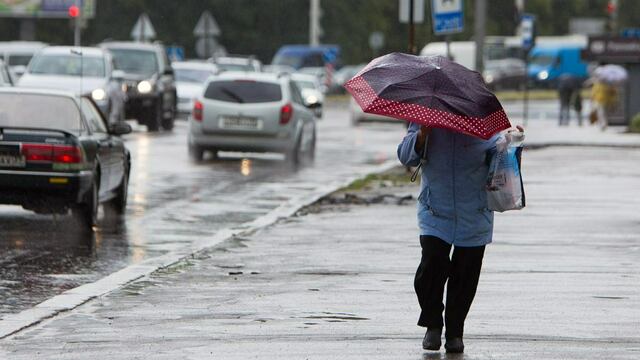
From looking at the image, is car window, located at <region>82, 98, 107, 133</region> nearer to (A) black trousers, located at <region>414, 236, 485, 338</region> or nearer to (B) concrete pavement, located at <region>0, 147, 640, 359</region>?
(B) concrete pavement, located at <region>0, 147, 640, 359</region>

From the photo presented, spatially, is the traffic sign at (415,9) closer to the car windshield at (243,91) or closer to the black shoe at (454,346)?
the car windshield at (243,91)

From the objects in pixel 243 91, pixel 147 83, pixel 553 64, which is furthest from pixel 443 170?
pixel 553 64

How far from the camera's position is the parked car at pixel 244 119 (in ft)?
97.6

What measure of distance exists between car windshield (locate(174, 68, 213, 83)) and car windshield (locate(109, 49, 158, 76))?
270 inches

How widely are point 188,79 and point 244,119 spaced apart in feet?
63.3

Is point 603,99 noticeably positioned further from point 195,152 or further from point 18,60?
point 195,152

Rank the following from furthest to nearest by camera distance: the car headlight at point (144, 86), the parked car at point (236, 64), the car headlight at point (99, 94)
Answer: the parked car at point (236, 64), the car headlight at point (144, 86), the car headlight at point (99, 94)

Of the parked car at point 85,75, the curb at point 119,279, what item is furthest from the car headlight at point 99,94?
the curb at point 119,279

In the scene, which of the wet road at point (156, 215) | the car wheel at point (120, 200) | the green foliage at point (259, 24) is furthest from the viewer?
the green foliage at point (259, 24)

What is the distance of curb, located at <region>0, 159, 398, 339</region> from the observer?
10.6 meters

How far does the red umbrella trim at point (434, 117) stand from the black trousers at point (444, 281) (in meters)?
0.62

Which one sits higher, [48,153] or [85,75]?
[48,153]

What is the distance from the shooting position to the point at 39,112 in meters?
17.2

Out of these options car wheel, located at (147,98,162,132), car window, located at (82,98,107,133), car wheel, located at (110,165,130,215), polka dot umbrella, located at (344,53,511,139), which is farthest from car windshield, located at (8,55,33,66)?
polka dot umbrella, located at (344,53,511,139)
